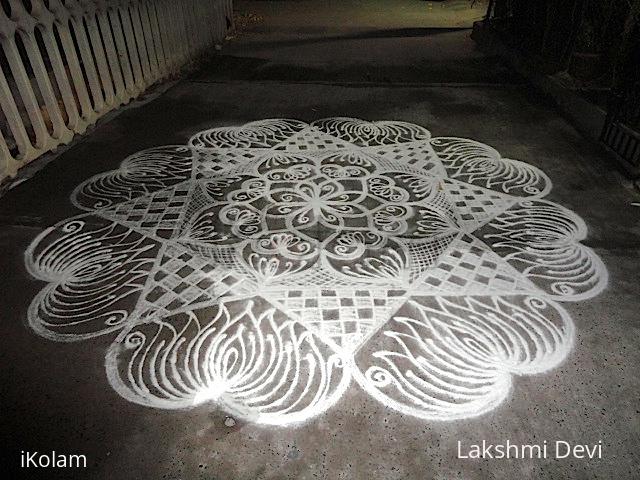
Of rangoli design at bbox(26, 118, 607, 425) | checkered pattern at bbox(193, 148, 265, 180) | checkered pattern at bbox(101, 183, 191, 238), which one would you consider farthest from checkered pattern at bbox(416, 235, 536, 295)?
checkered pattern at bbox(193, 148, 265, 180)

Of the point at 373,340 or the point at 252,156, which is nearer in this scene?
the point at 373,340

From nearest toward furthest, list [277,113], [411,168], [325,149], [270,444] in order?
[270,444], [411,168], [325,149], [277,113]

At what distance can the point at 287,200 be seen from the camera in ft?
7.65

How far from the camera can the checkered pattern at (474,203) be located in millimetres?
2170

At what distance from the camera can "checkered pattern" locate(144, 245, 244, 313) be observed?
168 cm

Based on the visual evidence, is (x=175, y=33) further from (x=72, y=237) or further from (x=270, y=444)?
(x=270, y=444)

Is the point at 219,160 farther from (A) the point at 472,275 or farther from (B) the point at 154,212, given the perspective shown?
(A) the point at 472,275

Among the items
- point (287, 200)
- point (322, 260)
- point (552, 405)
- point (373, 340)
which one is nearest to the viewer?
point (552, 405)

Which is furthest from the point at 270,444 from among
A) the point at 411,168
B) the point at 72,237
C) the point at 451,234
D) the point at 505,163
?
the point at 505,163

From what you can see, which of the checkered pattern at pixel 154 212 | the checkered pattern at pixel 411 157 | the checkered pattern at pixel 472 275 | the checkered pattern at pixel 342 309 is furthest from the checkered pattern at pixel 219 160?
the checkered pattern at pixel 472 275

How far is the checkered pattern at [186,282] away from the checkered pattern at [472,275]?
33.0 inches

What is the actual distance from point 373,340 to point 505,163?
1799 millimetres

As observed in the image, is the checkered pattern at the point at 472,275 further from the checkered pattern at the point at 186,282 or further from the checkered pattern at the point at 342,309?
the checkered pattern at the point at 186,282

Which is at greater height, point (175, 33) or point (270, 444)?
point (175, 33)
